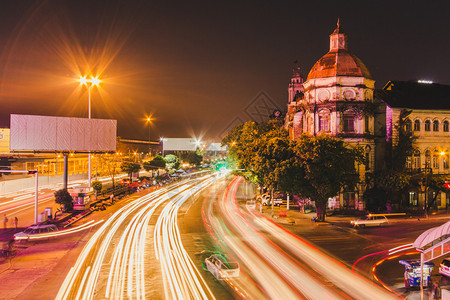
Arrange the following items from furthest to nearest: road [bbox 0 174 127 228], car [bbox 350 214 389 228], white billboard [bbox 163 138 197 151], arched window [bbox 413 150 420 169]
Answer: white billboard [bbox 163 138 197 151], arched window [bbox 413 150 420 169], road [bbox 0 174 127 228], car [bbox 350 214 389 228]

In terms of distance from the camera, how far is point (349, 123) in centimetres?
3762

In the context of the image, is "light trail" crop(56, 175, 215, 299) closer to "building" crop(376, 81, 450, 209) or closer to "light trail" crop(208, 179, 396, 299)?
"light trail" crop(208, 179, 396, 299)

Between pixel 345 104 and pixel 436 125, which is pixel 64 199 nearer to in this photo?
pixel 345 104

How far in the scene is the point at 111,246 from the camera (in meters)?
22.2

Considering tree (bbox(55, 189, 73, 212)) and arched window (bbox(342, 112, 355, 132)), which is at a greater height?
arched window (bbox(342, 112, 355, 132))

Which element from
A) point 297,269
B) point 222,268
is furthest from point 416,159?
point 222,268

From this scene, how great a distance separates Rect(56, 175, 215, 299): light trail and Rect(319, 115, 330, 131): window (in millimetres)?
19680

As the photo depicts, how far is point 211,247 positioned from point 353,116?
23.9 meters

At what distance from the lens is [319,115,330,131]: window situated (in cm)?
3797

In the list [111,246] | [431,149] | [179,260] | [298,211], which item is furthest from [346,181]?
[111,246]

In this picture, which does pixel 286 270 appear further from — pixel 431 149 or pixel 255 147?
pixel 431 149

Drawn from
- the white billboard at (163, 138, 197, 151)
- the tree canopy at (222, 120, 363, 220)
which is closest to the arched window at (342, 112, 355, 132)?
the tree canopy at (222, 120, 363, 220)

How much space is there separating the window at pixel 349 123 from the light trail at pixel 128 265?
21.5 meters

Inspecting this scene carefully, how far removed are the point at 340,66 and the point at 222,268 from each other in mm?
29429
